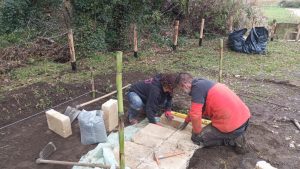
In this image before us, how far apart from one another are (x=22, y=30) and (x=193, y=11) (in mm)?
6824

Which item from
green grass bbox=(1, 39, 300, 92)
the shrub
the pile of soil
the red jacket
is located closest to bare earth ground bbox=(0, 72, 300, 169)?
the red jacket

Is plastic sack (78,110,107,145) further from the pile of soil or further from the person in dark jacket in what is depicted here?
the pile of soil

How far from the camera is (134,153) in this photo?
3898mm

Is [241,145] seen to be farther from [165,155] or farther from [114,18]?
[114,18]

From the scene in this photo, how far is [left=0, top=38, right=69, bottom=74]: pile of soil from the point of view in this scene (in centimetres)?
809

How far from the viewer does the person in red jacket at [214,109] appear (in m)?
3.71

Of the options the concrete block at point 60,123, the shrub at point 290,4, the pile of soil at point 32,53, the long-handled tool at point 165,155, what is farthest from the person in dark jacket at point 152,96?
the shrub at point 290,4

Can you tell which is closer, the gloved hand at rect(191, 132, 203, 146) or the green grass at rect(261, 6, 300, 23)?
the gloved hand at rect(191, 132, 203, 146)

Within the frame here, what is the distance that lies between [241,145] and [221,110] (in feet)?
2.46

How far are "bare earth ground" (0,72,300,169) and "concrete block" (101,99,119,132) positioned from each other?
0.50 m

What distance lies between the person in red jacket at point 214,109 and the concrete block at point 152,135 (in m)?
0.48

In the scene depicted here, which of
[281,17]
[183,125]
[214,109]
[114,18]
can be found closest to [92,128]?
[183,125]

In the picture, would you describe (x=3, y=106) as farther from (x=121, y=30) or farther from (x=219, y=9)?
(x=219, y=9)

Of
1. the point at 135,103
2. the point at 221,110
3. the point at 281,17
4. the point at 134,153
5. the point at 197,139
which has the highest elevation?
the point at 281,17
